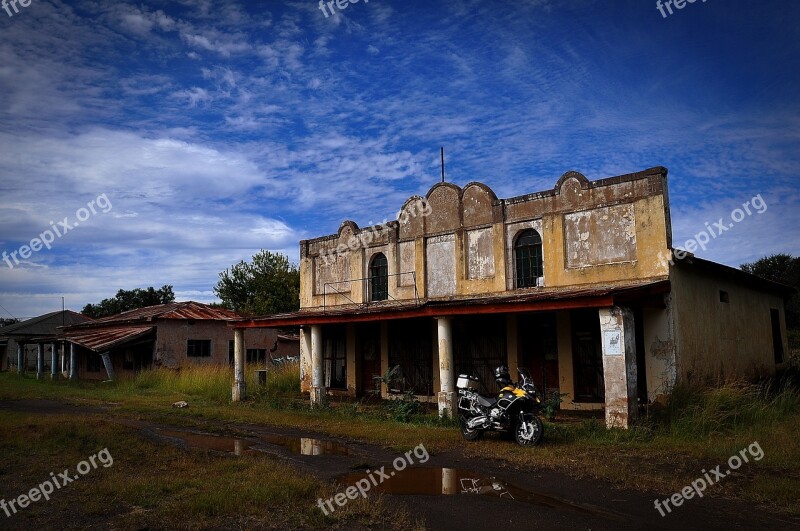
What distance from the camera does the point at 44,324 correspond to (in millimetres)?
49344

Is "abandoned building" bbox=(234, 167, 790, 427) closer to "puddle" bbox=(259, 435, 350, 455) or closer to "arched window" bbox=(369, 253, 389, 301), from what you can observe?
"arched window" bbox=(369, 253, 389, 301)

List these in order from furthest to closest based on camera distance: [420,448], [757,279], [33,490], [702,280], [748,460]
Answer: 1. [757,279]
2. [702,280]
3. [420,448]
4. [748,460]
5. [33,490]

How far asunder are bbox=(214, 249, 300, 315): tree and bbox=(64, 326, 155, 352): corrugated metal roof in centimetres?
1383

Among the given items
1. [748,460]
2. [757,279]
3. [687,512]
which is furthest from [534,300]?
[757,279]

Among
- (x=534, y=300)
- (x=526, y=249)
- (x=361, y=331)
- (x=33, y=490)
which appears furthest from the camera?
(x=361, y=331)

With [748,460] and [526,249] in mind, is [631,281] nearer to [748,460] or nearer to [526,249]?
[526,249]

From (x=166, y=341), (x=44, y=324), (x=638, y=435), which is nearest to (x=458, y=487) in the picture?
(x=638, y=435)

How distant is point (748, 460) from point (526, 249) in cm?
765

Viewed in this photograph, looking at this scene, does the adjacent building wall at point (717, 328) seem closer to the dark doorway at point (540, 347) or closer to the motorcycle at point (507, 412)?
the dark doorway at point (540, 347)

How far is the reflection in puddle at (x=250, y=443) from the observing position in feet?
36.3

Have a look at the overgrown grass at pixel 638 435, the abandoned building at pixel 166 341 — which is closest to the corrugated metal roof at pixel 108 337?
the abandoned building at pixel 166 341

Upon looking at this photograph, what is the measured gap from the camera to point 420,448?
431 inches

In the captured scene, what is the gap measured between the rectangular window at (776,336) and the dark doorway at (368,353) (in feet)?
40.4

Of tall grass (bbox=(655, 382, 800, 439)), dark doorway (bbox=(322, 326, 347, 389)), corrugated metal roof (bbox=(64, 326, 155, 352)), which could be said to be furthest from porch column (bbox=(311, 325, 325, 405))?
corrugated metal roof (bbox=(64, 326, 155, 352))
